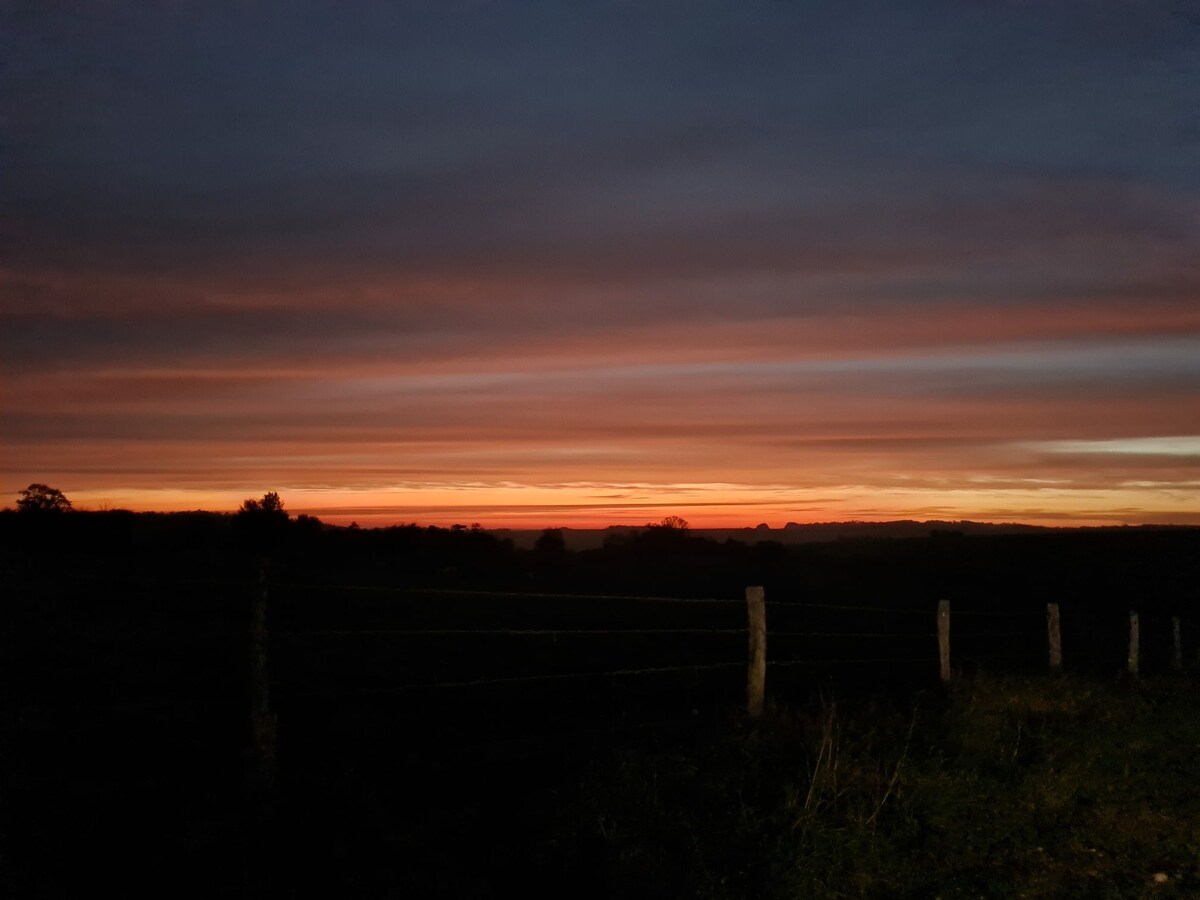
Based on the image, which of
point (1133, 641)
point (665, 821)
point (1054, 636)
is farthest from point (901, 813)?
point (1133, 641)

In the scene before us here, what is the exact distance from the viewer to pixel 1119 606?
50.2 m

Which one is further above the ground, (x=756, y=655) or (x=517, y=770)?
(x=756, y=655)

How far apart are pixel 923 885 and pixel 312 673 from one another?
48.1 feet

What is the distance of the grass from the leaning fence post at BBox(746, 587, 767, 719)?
378mm

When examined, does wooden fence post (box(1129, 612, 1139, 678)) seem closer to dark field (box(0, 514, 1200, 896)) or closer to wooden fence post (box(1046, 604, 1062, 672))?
dark field (box(0, 514, 1200, 896))

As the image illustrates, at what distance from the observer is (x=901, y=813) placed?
6.86 m

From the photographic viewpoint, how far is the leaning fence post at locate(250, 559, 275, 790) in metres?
7.10

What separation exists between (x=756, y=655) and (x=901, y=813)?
130 inches

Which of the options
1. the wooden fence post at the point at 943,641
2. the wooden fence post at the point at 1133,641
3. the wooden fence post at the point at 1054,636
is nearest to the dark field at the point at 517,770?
the wooden fence post at the point at 1133,641

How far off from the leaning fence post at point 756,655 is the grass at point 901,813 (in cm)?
38

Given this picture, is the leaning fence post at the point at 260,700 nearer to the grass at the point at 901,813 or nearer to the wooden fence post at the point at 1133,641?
the grass at the point at 901,813

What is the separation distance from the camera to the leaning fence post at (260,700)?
23.3 ft

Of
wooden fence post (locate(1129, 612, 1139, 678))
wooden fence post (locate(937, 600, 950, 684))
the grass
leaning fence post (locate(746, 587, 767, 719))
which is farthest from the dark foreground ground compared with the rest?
wooden fence post (locate(1129, 612, 1139, 678))

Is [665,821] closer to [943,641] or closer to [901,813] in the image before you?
[901,813]
